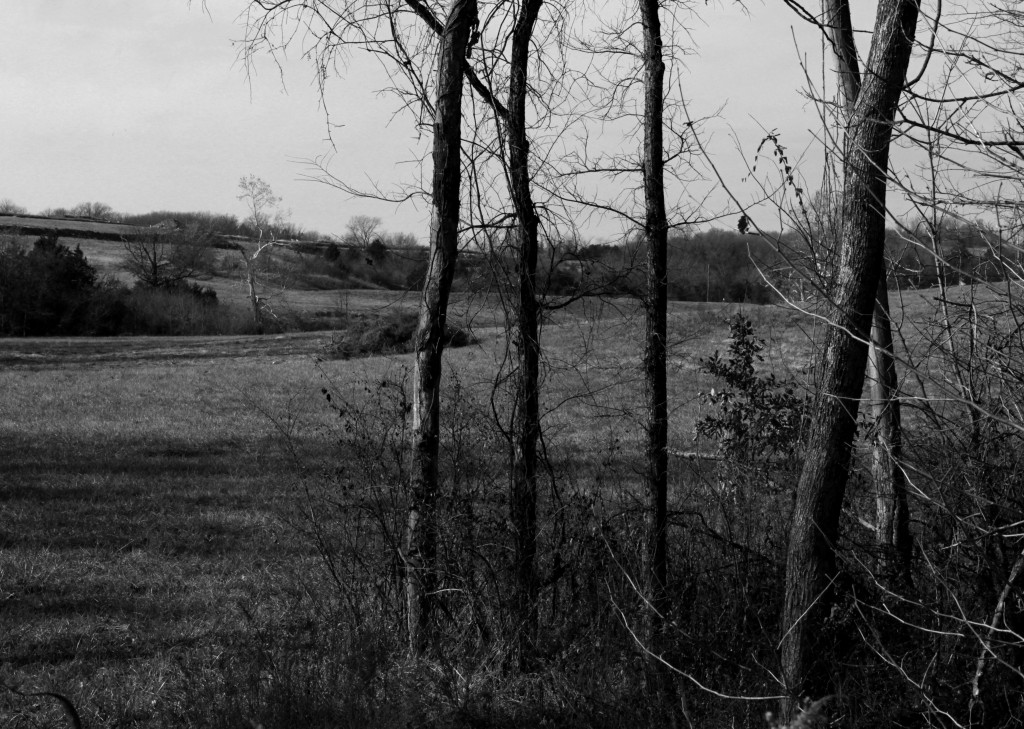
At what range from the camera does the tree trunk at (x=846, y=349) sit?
4258 mm

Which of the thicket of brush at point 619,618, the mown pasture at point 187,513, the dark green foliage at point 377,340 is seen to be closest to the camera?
the thicket of brush at point 619,618

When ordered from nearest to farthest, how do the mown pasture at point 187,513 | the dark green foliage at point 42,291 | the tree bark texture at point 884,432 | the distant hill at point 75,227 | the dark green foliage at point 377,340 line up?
the mown pasture at point 187,513, the tree bark texture at point 884,432, the dark green foliage at point 377,340, the dark green foliage at point 42,291, the distant hill at point 75,227

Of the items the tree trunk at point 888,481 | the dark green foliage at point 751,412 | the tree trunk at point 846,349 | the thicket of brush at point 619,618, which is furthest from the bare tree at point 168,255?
the tree trunk at point 846,349

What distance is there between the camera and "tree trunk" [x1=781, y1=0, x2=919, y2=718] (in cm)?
426

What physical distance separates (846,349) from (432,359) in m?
2.44

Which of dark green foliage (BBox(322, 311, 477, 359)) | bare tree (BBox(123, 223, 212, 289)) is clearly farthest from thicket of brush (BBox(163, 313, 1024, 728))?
bare tree (BBox(123, 223, 212, 289))

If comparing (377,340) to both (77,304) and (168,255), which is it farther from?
(168,255)

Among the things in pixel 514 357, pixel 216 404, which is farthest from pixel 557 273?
pixel 216 404

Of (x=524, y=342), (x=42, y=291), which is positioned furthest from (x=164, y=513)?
(x=42, y=291)

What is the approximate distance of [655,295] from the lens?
6469mm

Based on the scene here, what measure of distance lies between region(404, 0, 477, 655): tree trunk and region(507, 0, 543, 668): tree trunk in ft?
1.34

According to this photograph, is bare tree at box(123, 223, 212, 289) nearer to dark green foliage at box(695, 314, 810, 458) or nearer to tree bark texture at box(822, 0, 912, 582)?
dark green foliage at box(695, 314, 810, 458)

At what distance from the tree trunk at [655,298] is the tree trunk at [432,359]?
5.08 ft

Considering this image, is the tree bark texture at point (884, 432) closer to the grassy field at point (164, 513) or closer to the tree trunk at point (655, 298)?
the grassy field at point (164, 513)
